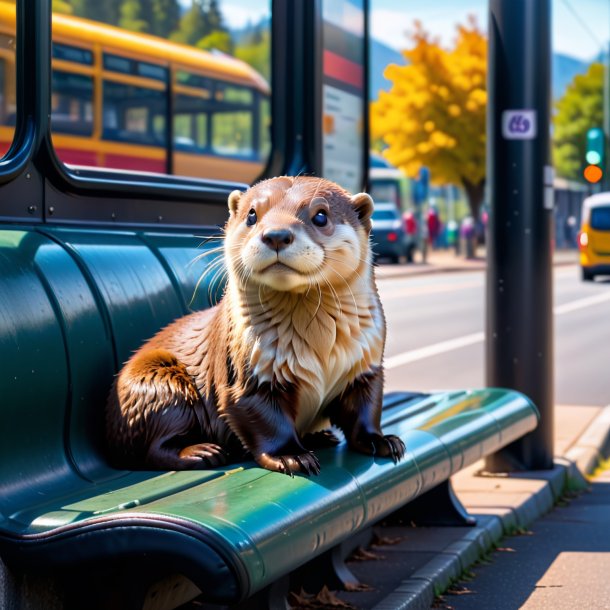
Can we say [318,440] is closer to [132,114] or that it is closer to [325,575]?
[325,575]

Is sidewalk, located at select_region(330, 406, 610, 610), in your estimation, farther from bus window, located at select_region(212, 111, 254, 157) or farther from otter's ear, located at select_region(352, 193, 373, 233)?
bus window, located at select_region(212, 111, 254, 157)

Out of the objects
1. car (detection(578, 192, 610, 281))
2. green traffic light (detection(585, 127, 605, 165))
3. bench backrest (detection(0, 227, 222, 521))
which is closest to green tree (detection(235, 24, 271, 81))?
bench backrest (detection(0, 227, 222, 521))

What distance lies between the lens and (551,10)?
6.43 m

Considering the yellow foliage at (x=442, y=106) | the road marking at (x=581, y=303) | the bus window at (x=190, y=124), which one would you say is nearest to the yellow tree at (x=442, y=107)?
the yellow foliage at (x=442, y=106)

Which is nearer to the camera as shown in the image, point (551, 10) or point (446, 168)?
point (551, 10)

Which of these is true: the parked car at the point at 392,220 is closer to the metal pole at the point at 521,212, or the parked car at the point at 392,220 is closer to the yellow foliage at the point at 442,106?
the yellow foliage at the point at 442,106

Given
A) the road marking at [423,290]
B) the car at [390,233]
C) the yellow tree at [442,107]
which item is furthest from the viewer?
the yellow tree at [442,107]

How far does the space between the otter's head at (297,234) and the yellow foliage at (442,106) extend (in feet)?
171

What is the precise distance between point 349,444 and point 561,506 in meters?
2.71

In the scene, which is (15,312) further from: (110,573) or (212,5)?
(212,5)

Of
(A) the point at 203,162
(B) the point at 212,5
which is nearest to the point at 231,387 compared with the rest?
(B) the point at 212,5

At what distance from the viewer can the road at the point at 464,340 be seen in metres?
11.4

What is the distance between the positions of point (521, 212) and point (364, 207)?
2790mm

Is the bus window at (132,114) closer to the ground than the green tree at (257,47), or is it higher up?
closer to the ground
